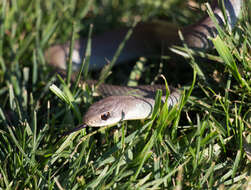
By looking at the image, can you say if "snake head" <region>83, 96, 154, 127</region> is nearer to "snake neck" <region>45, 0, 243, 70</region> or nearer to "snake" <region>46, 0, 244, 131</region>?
"snake" <region>46, 0, 244, 131</region>

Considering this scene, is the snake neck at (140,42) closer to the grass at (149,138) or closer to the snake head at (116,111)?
the grass at (149,138)

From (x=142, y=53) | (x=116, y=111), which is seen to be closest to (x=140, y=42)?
(x=142, y=53)

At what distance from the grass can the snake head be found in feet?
0.23

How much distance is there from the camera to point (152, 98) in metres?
2.20

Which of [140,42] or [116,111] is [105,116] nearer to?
[116,111]

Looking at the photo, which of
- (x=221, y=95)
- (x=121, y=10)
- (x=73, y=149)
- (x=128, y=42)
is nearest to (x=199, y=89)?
(x=221, y=95)

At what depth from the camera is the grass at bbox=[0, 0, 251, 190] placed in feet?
5.58

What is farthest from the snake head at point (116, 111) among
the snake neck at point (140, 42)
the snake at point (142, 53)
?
the snake neck at point (140, 42)

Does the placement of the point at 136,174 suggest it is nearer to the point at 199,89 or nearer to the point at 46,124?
the point at 46,124

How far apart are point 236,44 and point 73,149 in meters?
1.25

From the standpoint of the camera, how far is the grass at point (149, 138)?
67.0 inches

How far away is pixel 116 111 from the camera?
6.82 feet

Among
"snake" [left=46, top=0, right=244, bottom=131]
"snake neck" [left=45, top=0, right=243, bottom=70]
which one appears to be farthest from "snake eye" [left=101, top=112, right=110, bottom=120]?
"snake neck" [left=45, top=0, right=243, bottom=70]

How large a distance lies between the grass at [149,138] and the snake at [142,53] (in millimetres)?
88
